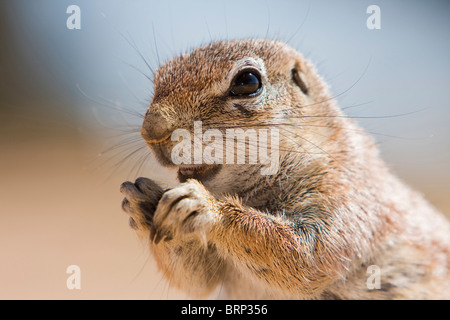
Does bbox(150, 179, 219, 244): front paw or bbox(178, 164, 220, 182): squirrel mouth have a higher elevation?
bbox(178, 164, 220, 182): squirrel mouth

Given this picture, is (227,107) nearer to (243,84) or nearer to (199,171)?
(243,84)

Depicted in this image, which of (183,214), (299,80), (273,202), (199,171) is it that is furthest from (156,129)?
(299,80)

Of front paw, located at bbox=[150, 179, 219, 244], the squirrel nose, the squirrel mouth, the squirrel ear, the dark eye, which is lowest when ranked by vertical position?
front paw, located at bbox=[150, 179, 219, 244]

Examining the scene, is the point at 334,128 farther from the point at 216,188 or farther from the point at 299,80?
the point at 216,188

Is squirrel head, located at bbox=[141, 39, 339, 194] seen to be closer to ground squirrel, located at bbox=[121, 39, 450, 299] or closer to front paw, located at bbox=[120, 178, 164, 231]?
ground squirrel, located at bbox=[121, 39, 450, 299]

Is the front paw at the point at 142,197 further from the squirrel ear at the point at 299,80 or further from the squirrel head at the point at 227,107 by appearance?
the squirrel ear at the point at 299,80

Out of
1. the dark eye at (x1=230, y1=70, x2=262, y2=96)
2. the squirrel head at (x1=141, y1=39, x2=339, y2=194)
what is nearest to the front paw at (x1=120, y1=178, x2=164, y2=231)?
the squirrel head at (x1=141, y1=39, x2=339, y2=194)

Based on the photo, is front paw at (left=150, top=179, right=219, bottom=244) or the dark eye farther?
the dark eye

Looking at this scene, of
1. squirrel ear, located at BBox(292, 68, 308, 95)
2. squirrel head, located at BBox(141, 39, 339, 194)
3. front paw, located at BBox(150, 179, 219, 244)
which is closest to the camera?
front paw, located at BBox(150, 179, 219, 244)
